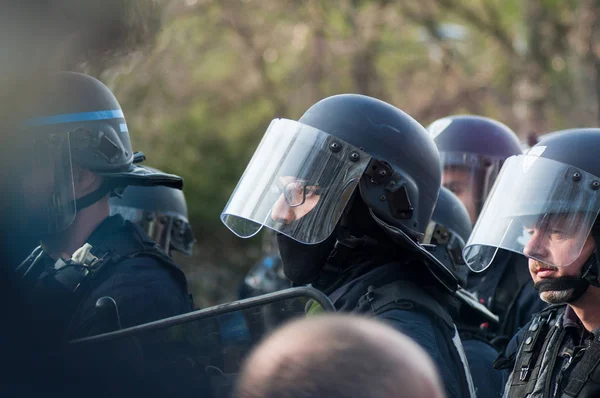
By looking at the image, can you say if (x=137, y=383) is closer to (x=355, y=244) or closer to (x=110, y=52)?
(x=110, y=52)

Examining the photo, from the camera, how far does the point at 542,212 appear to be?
10.4ft

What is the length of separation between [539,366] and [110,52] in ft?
6.79

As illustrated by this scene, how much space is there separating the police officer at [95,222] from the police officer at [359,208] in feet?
1.23

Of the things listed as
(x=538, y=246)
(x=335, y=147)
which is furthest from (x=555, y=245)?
(x=335, y=147)

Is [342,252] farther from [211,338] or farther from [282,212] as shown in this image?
[211,338]

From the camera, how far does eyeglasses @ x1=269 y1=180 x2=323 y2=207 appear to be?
2975 millimetres

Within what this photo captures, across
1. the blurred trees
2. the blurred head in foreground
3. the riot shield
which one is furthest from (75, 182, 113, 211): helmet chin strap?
the blurred trees

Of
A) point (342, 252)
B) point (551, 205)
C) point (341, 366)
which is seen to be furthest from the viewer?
point (551, 205)

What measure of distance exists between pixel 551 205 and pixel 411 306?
809 mm

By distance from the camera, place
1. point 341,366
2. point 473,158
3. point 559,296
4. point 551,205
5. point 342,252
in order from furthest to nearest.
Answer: point 473,158 → point 551,205 → point 559,296 → point 342,252 → point 341,366

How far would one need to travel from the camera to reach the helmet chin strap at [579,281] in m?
3.04

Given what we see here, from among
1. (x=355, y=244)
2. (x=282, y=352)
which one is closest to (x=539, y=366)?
(x=355, y=244)

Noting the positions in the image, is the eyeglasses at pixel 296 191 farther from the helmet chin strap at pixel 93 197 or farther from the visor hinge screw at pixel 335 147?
the helmet chin strap at pixel 93 197

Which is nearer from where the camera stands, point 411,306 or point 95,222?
point 411,306
